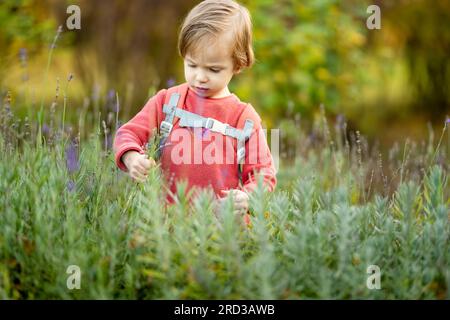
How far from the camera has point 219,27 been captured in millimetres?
3000

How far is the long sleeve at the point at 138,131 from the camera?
9.78ft

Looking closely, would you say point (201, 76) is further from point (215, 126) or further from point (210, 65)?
point (215, 126)

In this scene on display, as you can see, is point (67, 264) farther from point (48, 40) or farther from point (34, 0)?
point (34, 0)

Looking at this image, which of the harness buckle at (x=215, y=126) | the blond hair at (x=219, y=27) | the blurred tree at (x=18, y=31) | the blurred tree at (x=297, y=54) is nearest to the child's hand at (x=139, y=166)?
the harness buckle at (x=215, y=126)

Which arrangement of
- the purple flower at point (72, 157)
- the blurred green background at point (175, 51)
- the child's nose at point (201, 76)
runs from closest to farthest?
the child's nose at point (201, 76) → the purple flower at point (72, 157) → the blurred green background at point (175, 51)

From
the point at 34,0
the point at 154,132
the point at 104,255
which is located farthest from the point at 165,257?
the point at 34,0

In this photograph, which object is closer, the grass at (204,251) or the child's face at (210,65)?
the grass at (204,251)

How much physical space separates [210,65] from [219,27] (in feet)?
0.60

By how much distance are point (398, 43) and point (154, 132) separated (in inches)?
307

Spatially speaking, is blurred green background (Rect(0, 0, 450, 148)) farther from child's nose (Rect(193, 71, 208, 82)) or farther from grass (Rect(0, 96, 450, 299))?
grass (Rect(0, 96, 450, 299))

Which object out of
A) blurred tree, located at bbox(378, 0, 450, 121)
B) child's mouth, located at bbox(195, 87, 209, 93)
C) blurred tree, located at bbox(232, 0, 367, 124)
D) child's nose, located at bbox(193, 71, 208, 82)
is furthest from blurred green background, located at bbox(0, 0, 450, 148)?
child's nose, located at bbox(193, 71, 208, 82)

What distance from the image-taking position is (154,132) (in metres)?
2.84

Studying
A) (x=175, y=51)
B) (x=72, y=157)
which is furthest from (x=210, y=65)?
(x=175, y=51)

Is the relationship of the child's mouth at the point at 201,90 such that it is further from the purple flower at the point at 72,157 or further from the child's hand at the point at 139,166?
the purple flower at the point at 72,157
